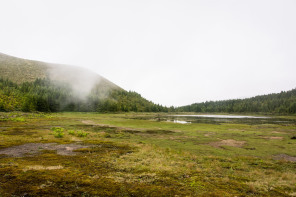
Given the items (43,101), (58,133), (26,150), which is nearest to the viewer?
(26,150)

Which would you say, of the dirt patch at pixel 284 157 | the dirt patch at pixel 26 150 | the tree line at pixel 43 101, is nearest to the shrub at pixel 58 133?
the dirt patch at pixel 26 150

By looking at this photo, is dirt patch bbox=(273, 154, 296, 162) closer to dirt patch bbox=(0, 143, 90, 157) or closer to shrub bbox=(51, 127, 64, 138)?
dirt patch bbox=(0, 143, 90, 157)

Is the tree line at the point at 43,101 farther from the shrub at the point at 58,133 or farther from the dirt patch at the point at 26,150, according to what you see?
the dirt patch at the point at 26,150

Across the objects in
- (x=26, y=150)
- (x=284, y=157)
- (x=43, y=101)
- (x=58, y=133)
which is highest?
(x=43, y=101)

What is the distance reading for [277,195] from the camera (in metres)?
12.2

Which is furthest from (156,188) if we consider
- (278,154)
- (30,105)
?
(30,105)

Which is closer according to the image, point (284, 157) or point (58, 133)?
point (284, 157)

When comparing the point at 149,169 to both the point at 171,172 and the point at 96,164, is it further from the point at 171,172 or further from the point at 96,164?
the point at 96,164

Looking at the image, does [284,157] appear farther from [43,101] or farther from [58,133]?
[43,101]

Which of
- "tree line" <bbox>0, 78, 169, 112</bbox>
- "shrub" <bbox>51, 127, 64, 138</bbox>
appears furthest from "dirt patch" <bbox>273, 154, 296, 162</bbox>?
"tree line" <bbox>0, 78, 169, 112</bbox>

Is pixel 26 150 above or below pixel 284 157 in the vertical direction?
above

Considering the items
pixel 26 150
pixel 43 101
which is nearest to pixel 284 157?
pixel 26 150

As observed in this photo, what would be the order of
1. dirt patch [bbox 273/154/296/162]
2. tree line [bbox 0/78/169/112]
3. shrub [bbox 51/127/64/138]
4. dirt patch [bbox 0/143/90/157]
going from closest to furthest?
dirt patch [bbox 0/143/90/157]
dirt patch [bbox 273/154/296/162]
shrub [bbox 51/127/64/138]
tree line [bbox 0/78/169/112]

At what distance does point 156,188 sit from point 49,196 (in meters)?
7.11
